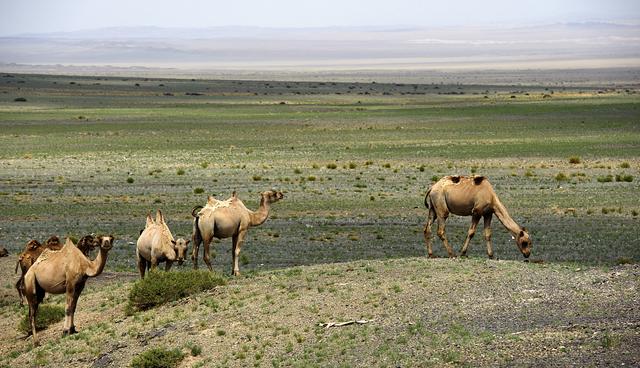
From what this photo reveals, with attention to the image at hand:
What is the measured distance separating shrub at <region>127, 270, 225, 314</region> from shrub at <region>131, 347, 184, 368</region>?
2602mm

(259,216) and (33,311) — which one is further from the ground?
(259,216)

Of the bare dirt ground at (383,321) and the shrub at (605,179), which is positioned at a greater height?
the bare dirt ground at (383,321)

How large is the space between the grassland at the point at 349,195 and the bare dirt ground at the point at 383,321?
0.05 m

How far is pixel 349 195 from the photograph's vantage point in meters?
38.2

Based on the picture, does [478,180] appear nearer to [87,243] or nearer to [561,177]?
[87,243]

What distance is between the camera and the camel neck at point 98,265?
17.2 metres

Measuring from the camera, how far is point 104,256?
17266mm

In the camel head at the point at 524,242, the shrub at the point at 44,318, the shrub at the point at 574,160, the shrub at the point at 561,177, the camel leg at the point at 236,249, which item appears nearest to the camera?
the shrub at the point at 44,318

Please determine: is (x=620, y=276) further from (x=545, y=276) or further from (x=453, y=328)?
(x=453, y=328)

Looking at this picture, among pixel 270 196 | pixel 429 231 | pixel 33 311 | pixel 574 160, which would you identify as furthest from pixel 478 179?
pixel 574 160

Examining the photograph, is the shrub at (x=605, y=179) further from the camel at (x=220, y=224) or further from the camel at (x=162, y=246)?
the camel at (x=162, y=246)

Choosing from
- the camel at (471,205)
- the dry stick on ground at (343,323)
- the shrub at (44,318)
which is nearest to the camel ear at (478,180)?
the camel at (471,205)

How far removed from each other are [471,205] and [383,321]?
598cm

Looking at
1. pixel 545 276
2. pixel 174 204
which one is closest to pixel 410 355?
pixel 545 276
